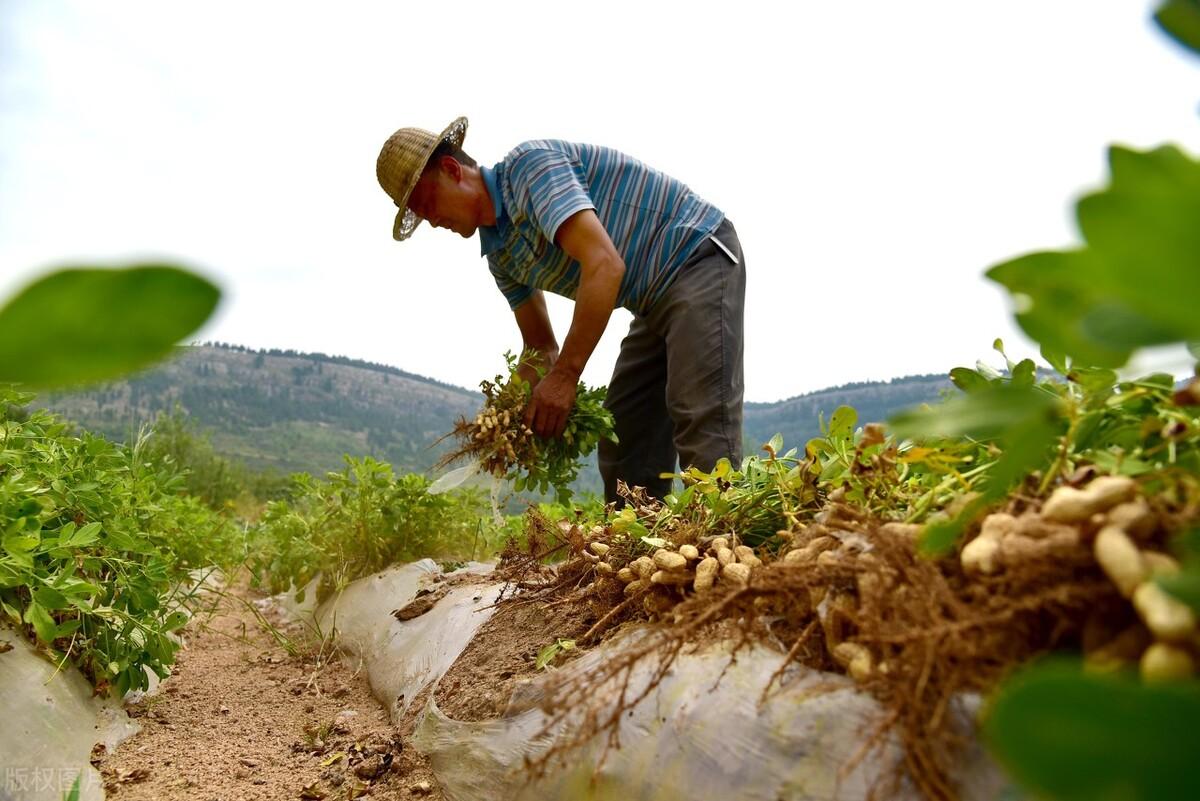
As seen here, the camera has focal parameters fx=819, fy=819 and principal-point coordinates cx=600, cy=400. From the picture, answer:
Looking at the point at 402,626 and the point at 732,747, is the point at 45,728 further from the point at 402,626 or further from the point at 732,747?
the point at 732,747

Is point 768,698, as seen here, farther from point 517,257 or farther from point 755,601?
point 517,257

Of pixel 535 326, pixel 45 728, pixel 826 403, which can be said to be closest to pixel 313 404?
pixel 826 403

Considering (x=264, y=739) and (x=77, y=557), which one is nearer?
(x=77, y=557)

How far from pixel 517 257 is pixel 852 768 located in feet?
8.76

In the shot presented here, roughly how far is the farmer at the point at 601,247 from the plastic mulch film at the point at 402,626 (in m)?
0.69

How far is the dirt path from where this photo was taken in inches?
61.3

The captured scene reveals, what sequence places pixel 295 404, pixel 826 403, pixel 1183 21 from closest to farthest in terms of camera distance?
pixel 1183 21 → pixel 826 403 → pixel 295 404

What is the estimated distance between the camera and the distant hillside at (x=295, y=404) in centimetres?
3666

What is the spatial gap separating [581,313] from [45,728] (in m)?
1.77

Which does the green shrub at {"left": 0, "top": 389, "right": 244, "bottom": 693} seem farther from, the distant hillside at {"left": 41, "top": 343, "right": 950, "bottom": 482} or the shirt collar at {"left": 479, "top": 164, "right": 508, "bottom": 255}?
the distant hillside at {"left": 41, "top": 343, "right": 950, "bottom": 482}

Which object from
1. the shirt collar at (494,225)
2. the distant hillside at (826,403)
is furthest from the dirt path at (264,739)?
the distant hillside at (826,403)

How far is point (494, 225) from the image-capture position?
3.16m

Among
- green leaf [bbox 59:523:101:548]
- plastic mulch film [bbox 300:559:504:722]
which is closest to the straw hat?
plastic mulch film [bbox 300:559:504:722]

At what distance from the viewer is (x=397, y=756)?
1.61m
